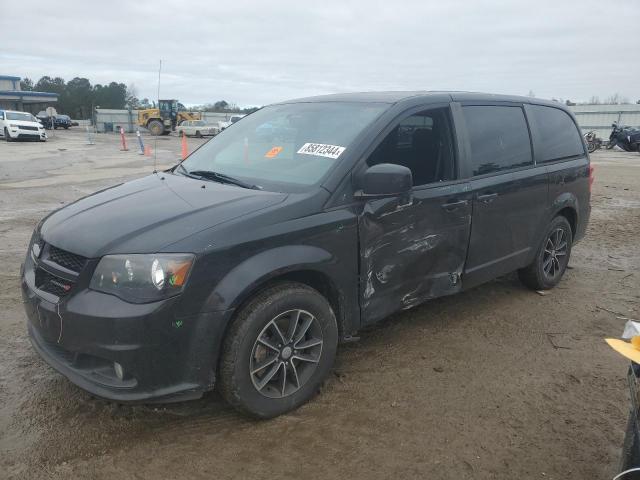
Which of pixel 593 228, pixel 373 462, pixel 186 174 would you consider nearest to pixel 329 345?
pixel 373 462

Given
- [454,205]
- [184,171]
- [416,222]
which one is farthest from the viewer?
[184,171]

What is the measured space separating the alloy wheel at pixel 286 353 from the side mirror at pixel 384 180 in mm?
821

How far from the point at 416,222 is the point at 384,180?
0.58m

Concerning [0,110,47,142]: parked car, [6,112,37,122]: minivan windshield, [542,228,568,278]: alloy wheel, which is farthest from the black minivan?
[6,112,37,122]: minivan windshield

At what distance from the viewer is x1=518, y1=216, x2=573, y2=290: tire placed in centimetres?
485

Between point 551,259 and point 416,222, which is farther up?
point 416,222

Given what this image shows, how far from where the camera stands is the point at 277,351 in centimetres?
284

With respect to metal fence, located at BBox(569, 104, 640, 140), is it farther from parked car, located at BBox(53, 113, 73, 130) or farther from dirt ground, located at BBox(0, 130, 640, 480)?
parked car, located at BBox(53, 113, 73, 130)

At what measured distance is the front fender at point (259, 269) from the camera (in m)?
2.54

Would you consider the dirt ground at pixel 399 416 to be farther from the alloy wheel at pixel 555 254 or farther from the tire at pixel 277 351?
the alloy wheel at pixel 555 254

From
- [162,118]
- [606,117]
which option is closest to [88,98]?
[162,118]

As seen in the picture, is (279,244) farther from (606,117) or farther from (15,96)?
(15,96)

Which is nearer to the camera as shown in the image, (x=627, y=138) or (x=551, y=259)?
(x=551, y=259)

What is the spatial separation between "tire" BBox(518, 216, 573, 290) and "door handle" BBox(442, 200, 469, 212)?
1.42 meters
